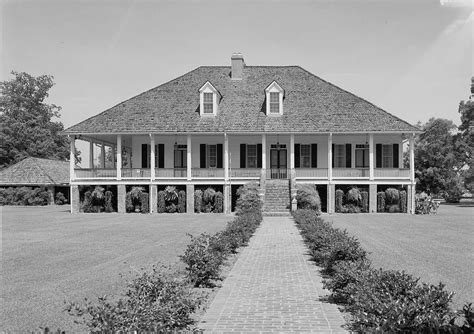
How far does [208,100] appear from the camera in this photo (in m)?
36.9

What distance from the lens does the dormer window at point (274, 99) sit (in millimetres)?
36781

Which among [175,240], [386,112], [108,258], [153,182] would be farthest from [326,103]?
[108,258]

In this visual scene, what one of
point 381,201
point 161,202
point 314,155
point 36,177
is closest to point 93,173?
point 161,202

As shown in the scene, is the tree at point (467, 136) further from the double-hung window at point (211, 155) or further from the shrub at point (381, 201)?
the double-hung window at point (211, 155)

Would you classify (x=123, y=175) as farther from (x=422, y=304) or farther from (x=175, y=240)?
(x=422, y=304)

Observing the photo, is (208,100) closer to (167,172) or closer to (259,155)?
(259,155)

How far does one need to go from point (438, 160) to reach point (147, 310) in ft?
202

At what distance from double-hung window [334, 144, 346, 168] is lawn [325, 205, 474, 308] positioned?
10.3 meters

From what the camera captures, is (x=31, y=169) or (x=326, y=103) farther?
(x=31, y=169)

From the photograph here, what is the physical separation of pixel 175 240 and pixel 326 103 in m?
22.3

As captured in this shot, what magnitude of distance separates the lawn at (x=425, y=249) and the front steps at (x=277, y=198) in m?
5.63

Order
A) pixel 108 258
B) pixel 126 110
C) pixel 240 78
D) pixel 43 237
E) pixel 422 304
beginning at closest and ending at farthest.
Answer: pixel 422 304 → pixel 108 258 → pixel 43 237 → pixel 126 110 → pixel 240 78

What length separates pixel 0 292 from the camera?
33.3 feet

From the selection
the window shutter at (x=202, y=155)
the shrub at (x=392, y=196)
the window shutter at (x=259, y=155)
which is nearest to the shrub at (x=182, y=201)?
the window shutter at (x=202, y=155)
